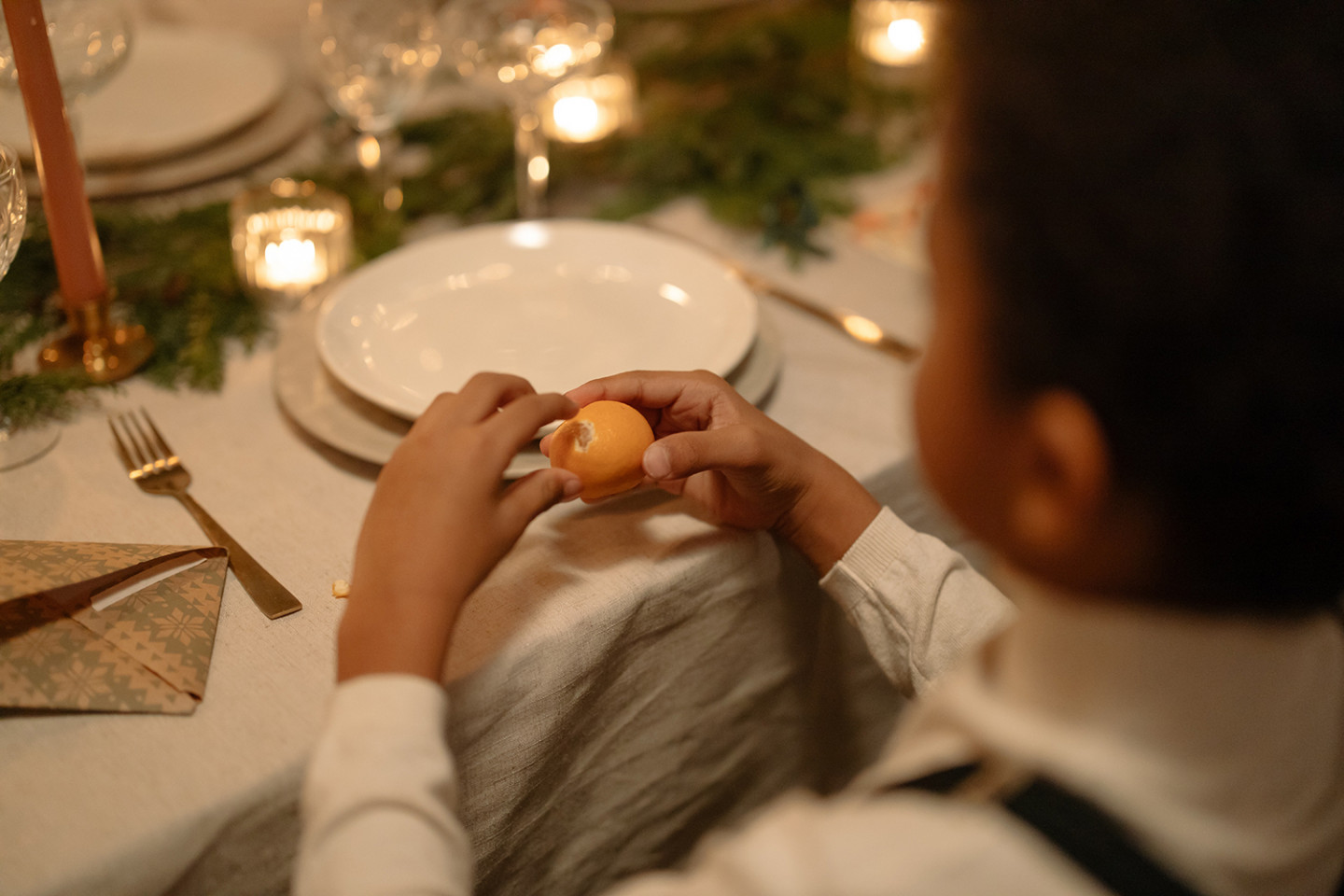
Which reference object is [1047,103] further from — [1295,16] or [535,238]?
[535,238]

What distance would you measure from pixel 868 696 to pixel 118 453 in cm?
87

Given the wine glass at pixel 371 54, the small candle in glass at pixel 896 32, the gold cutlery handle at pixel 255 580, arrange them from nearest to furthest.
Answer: the gold cutlery handle at pixel 255 580
the wine glass at pixel 371 54
the small candle in glass at pixel 896 32

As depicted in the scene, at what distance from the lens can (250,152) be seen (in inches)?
58.1

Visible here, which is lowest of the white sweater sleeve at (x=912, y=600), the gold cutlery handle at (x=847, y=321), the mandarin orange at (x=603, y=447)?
the white sweater sleeve at (x=912, y=600)

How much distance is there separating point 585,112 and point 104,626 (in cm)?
115

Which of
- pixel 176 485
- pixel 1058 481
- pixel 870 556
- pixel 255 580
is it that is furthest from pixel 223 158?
pixel 1058 481

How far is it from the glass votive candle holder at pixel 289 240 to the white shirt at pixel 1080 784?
0.76m

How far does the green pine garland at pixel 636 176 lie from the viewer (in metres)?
1.13

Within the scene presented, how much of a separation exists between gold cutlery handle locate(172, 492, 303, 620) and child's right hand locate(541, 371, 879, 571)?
9.8 inches

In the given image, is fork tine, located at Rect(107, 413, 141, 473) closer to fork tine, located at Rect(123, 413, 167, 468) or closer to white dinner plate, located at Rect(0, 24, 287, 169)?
fork tine, located at Rect(123, 413, 167, 468)

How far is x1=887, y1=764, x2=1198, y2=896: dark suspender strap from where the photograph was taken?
Answer: 52 cm

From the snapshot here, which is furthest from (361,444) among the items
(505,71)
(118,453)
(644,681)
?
(505,71)

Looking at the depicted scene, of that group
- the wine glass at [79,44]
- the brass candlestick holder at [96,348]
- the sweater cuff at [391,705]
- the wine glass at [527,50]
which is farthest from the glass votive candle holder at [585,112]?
the sweater cuff at [391,705]

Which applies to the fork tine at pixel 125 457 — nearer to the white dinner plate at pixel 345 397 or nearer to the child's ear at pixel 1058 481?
the white dinner plate at pixel 345 397
